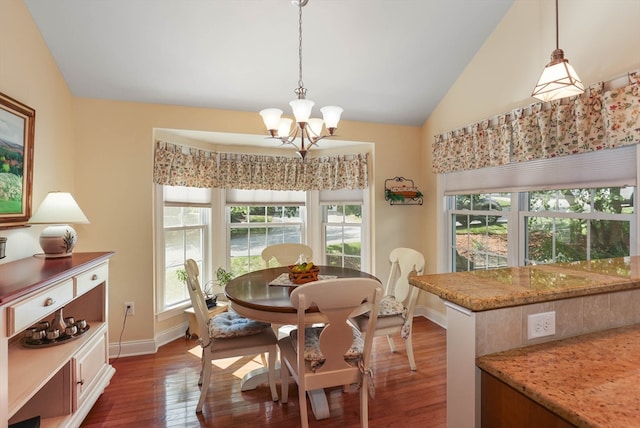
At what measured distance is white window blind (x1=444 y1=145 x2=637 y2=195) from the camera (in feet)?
6.64

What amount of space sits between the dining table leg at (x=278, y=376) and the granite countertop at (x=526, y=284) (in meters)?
1.37

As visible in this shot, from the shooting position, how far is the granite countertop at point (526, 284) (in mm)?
931

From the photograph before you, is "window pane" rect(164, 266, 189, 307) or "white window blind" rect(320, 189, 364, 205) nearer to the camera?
"window pane" rect(164, 266, 189, 307)

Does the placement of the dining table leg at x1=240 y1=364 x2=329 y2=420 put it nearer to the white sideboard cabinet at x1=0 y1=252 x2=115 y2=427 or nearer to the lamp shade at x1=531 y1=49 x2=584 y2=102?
the white sideboard cabinet at x1=0 y1=252 x2=115 y2=427

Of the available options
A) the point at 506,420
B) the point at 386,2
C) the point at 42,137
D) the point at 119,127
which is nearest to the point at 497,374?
the point at 506,420

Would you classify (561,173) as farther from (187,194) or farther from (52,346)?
(52,346)

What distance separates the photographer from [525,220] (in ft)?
9.09

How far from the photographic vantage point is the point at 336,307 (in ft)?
5.40

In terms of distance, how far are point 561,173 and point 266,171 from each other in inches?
113

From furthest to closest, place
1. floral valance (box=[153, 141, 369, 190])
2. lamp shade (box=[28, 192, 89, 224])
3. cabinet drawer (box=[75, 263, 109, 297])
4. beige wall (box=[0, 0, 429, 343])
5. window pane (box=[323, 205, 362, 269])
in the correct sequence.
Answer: window pane (box=[323, 205, 362, 269]) → floral valance (box=[153, 141, 369, 190]) → beige wall (box=[0, 0, 429, 343]) → lamp shade (box=[28, 192, 89, 224]) → cabinet drawer (box=[75, 263, 109, 297])

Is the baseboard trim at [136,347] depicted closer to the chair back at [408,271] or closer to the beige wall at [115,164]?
the beige wall at [115,164]

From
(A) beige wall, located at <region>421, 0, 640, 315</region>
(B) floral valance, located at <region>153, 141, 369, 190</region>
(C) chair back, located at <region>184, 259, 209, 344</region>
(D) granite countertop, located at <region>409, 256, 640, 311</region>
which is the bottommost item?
(C) chair back, located at <region>184, 259, 209, 344</region>

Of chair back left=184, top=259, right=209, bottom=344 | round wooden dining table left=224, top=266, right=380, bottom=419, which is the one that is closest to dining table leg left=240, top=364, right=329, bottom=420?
round wooden dining table left=224, top=266, right=380, bottom=419

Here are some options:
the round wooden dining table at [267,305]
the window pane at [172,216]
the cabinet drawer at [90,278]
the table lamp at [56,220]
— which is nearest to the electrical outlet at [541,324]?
the round wooden dining table at [267,305]
